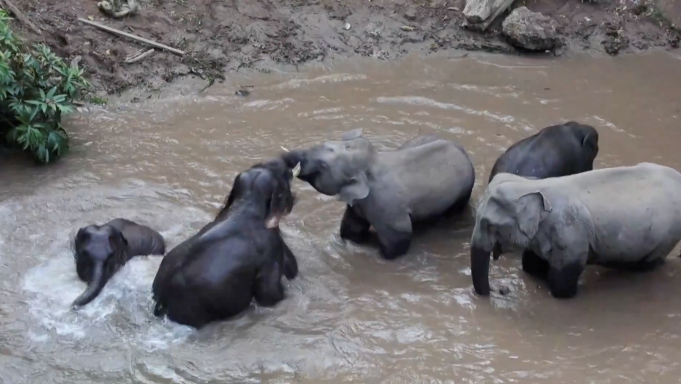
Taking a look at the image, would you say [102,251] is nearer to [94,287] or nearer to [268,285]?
[94,287]

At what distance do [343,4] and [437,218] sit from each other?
523 centimetres

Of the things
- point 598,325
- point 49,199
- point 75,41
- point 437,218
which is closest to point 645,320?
point 598,325

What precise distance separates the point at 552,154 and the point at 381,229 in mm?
1783

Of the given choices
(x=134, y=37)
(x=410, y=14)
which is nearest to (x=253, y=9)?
(x=134, y=37)

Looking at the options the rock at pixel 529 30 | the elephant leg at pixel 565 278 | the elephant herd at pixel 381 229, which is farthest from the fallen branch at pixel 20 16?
the elephant leg at pixel 565 278

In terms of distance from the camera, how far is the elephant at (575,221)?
20.3ft

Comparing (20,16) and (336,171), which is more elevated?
(336,171)

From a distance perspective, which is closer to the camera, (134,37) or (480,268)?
(480,268)

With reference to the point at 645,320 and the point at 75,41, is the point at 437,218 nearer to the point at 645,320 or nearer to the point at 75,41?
the point at 645,320

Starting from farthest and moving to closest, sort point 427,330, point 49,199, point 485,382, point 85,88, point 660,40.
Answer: point 660,40, point 85,88, point 49,199, point 427,330, point 485,382

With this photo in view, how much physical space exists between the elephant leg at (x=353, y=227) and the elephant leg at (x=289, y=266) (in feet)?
2.15

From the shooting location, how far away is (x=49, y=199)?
769cm

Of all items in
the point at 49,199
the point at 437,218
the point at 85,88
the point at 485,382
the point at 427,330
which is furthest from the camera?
the point at 85,88

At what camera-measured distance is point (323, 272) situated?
6.76 m
